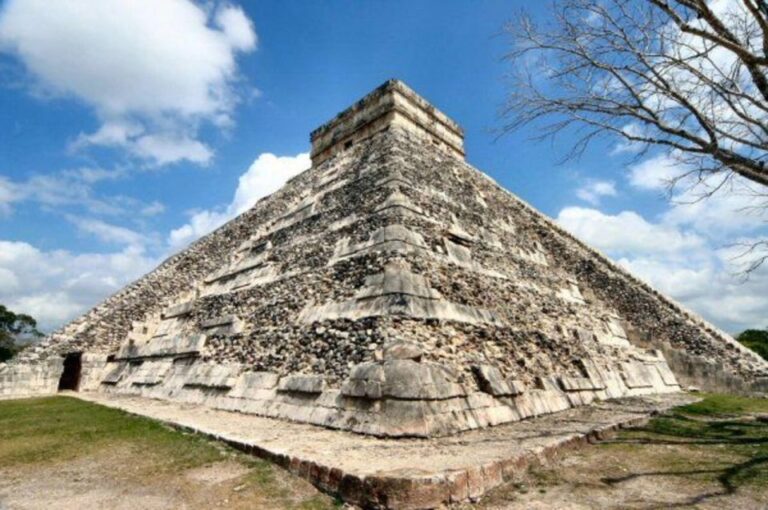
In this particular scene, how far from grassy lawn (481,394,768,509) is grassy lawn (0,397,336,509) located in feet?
6.48

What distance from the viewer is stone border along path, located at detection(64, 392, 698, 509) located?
3.42m

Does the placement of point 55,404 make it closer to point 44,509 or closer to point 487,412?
point 44,509

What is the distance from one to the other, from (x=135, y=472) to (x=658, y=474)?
5157 mm

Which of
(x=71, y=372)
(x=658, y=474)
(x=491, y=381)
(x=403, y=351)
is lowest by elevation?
(x=658, y=474)

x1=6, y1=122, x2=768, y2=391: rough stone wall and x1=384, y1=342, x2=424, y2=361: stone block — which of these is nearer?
x1=384, y1=342, x2=424, y2=361: stone block

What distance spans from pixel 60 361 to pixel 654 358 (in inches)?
647

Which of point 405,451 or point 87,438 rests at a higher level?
point 87,438

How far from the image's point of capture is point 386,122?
14.6m

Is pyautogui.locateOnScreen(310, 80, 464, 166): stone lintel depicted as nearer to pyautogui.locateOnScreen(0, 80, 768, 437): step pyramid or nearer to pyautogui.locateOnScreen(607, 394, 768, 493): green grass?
pyautogui.locateOnScreen(0, 80, 768, 437): step pyramid

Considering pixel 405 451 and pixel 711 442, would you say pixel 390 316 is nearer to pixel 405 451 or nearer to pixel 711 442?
pixel 405 451

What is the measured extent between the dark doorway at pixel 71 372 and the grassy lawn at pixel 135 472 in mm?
6671

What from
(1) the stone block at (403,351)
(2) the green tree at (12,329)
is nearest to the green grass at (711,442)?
(1) the stone block at (403,351)

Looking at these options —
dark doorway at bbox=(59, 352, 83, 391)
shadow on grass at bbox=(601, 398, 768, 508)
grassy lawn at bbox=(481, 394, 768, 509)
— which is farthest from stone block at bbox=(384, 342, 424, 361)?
dark doorway at bbox=(59, 352, 83, 391)

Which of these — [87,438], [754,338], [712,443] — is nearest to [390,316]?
[712,443]
